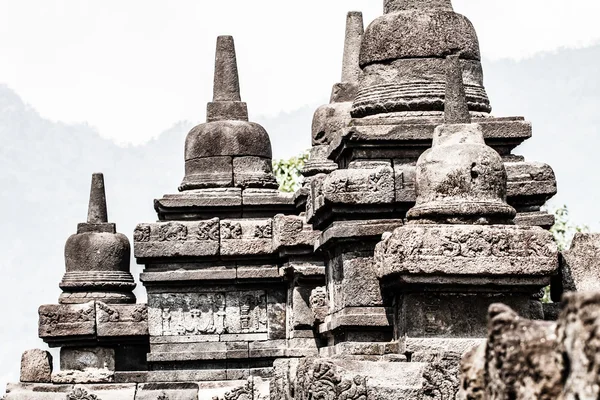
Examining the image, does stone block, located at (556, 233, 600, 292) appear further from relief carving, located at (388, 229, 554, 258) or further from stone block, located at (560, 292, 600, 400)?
stone block, located at (560, 292, 600, 400)

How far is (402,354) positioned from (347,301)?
3.48 ft

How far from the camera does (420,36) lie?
9578 mm

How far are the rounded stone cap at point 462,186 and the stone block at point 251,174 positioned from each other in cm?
769

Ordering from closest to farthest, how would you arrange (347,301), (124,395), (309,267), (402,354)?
(402,354) → (347,301) → (309,267) → (124,395)

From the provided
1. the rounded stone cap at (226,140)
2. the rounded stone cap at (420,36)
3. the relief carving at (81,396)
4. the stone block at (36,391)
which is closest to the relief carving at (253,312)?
the rounded stone cap at (226,140)

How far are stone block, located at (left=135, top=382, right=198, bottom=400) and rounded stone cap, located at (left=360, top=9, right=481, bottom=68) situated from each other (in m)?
5.16

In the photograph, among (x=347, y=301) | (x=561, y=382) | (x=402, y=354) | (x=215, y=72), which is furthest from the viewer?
(x=215, y=72)

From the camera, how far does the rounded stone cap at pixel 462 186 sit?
26.3 ft

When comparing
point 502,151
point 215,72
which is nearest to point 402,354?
point 502,151

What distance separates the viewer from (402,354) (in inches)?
327

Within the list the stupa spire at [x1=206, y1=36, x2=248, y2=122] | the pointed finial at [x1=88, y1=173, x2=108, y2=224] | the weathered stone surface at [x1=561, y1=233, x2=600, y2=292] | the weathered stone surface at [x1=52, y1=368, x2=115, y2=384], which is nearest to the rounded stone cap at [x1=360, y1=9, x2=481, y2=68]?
the weathered stone surface at [x1=561, y1=233, x2=600, y2=292]

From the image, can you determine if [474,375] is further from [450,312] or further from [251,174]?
[251,174]

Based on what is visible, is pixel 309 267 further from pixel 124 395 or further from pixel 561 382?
pixel 561 382

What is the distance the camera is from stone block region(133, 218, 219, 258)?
50.0ft
